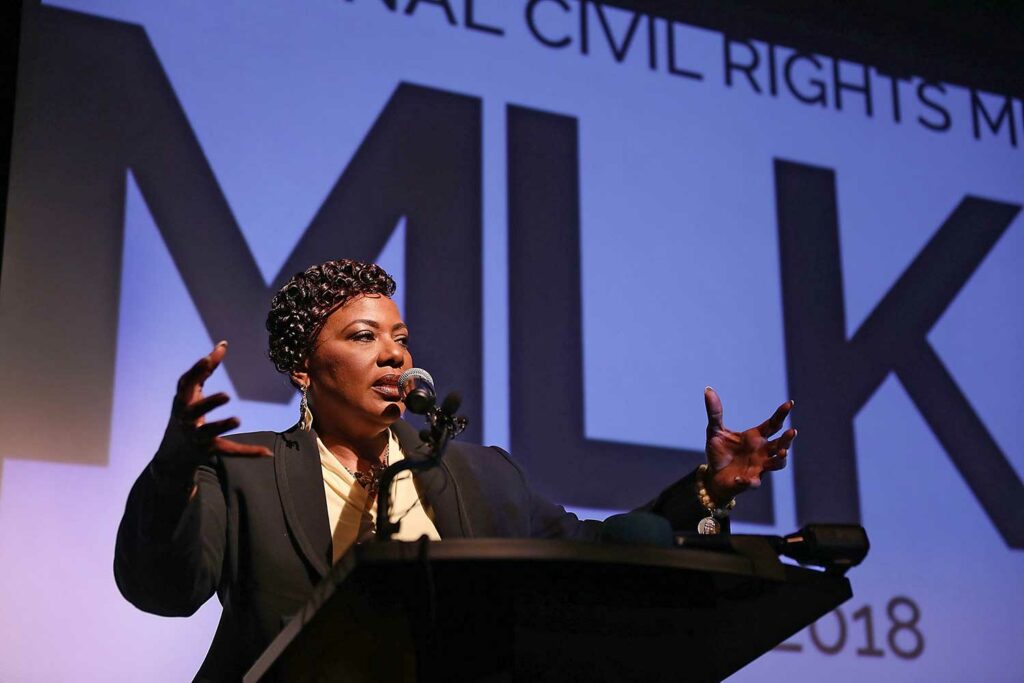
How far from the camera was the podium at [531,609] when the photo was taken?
126 centimetres

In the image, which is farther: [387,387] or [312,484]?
[387,387]

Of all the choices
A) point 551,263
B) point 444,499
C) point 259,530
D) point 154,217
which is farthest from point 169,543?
point 551,263

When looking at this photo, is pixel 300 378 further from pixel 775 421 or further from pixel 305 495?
pixel 775 421

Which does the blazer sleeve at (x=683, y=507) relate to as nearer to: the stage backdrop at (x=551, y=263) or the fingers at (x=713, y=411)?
the fingers at (x=713, y=411)

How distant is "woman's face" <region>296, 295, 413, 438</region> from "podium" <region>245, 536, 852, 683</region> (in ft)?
2.59

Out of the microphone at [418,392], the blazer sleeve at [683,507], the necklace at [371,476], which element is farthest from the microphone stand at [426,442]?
the necklace at [371,476]

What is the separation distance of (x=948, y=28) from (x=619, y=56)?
49.3 inches

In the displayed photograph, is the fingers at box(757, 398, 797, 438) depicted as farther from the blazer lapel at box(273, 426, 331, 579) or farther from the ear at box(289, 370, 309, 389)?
the ear at box(289, 370, 309, 389)

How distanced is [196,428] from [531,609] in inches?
18.5

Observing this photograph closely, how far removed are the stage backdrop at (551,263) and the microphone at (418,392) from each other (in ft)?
3.83

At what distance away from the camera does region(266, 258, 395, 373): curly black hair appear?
240 centimetres

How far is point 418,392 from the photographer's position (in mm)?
1743

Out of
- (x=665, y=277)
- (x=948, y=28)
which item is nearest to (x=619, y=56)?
(x=665, y=277)

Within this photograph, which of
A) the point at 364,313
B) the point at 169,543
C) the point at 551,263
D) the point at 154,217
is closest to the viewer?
the point at 169,543
